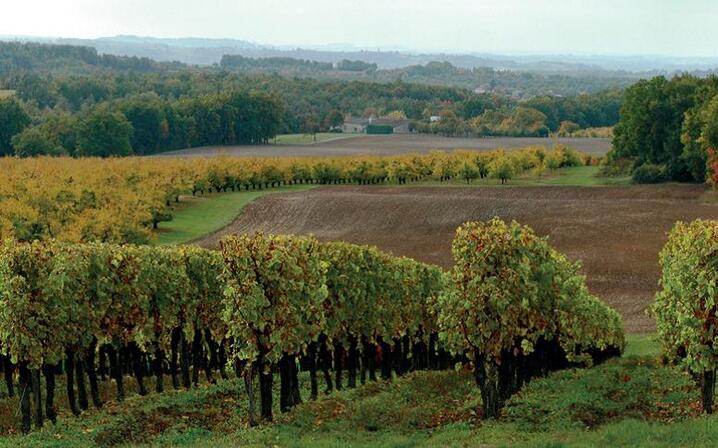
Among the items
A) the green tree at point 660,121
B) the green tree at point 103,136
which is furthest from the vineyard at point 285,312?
the green tree at point 103,136

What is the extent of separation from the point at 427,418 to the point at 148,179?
98.0m

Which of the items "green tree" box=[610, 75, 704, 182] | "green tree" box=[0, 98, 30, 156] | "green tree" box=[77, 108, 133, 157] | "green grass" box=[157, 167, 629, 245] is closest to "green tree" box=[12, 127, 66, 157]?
"green tree" box=[77, 108, 133, 157]

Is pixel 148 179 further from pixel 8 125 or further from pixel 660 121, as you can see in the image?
pixel 8 125

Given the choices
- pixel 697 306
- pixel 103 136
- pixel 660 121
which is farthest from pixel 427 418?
pixel 103 136

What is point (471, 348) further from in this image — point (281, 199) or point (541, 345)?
point (281, 199)

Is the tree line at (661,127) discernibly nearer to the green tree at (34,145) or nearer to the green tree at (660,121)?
the green tree at (660,121)

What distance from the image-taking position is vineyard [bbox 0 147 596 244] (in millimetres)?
83375

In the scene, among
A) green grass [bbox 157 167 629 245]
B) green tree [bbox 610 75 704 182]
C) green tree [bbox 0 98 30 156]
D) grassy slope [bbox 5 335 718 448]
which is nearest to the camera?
grassy slope [bbox 5 335 718 448]

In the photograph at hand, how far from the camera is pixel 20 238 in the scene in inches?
3108

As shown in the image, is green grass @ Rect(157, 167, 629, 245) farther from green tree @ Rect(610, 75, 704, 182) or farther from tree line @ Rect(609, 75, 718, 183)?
green tree @ Rect(610, 75, 704, 182)

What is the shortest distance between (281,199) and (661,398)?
322 feet

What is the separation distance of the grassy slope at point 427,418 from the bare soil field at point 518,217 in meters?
34.7

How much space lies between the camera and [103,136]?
182875 millimetres

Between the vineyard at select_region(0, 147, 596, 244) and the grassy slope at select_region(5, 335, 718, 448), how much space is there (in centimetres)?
3341
